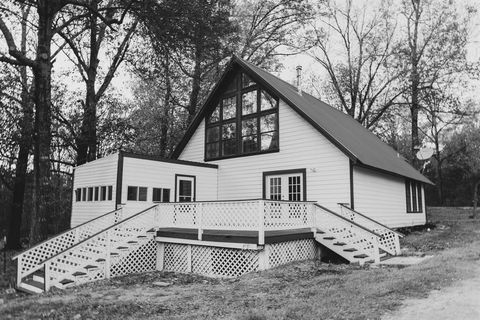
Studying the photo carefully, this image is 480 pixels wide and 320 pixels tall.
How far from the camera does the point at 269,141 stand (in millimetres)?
15719

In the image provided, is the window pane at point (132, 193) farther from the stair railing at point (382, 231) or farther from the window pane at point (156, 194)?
the stair railing at point (382, 231)

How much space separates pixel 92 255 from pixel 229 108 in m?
9.20

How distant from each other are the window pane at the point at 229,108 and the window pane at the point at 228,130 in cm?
36

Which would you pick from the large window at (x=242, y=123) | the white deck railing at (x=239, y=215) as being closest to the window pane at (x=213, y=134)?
the large window at (x=242, y=123)

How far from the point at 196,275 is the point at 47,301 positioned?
4.29 m

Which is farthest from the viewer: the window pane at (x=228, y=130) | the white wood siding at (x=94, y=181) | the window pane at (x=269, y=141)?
the window pane at (x=228, y=130)

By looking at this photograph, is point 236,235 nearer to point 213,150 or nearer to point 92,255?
point 92,255

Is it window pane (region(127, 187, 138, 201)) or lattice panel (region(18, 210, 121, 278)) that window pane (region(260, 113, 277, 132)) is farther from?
lattice panel (region(18, 210, 121, 278))

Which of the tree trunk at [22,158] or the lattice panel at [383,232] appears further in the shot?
the tree trunk at [22,158]

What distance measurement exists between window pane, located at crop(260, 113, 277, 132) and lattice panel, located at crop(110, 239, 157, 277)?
6.63m

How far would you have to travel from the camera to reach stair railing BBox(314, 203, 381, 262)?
10281mm

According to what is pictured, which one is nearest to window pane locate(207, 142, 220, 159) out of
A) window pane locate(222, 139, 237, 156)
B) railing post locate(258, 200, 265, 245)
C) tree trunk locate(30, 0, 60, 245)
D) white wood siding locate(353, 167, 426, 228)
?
window pane locate(222, 139, 237, 156)

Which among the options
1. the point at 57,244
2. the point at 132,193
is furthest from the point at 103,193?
the point at 57,244

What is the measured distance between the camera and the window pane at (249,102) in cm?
1637
